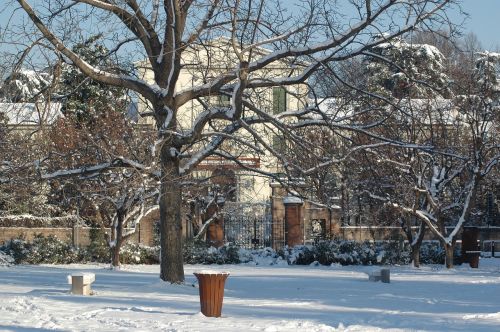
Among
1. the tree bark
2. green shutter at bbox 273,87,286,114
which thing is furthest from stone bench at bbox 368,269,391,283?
the tree bark

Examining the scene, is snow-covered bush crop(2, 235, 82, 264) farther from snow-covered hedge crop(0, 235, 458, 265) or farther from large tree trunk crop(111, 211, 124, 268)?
large tree trunk crop(111, 211, 124, 268)

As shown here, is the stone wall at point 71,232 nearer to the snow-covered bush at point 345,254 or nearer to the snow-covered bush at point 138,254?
the snow-covered bush at point 138,254

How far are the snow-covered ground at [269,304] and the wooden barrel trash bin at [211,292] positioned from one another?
24 centimetres

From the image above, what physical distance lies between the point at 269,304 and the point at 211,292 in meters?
3.03

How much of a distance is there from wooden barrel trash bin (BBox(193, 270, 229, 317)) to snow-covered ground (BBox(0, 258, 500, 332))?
0.24 metres

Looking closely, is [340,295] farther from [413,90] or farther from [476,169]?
[413,90]

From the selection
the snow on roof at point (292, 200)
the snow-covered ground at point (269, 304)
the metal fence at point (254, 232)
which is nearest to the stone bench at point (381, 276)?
the snow-covered ground at point (269, 304)

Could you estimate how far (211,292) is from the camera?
14172mm

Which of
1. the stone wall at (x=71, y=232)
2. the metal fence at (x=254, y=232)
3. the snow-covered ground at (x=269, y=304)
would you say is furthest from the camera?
the metal fence at (x=254, y=232)

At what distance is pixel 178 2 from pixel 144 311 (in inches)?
255

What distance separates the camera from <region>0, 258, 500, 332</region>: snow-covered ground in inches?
530

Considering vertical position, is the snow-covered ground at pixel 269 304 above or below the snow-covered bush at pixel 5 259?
below

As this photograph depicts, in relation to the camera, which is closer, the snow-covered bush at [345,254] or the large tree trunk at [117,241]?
the large tree trunk at [117,241]

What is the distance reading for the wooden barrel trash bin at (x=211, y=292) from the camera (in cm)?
1409
